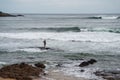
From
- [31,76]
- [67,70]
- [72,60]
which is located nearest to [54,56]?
[72,60]

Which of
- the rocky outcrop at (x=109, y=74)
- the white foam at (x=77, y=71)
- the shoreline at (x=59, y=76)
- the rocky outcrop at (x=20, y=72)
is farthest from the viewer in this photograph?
the white foam at (x=77, y=71)

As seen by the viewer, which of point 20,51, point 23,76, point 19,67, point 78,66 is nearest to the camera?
→ point 23,76

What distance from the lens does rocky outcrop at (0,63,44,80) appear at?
53.2 ft

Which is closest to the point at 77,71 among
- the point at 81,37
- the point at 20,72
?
the point at 20,72

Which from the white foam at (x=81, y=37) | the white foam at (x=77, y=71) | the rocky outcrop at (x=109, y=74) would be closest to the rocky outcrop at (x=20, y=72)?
the white foam at (x=77, y=71)

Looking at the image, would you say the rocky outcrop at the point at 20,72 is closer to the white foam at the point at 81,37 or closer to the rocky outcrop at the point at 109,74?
the rocky outcrop at the point at 109,74

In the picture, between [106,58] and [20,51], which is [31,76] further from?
[20,51]

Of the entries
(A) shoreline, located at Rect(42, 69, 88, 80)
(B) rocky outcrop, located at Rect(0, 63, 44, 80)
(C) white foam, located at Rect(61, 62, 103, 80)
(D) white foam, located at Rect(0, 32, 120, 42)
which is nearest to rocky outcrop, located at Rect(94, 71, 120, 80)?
(C) white foam, located at Rect(61, 62, 103, 80)

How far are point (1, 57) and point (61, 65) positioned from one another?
20.2ft

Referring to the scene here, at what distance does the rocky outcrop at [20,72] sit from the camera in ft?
53.2

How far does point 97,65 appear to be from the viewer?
20938mm

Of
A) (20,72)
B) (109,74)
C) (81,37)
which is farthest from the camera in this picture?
(81,37)

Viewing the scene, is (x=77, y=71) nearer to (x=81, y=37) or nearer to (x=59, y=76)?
(x=59, y=76)

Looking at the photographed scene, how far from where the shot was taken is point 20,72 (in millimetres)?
16984
